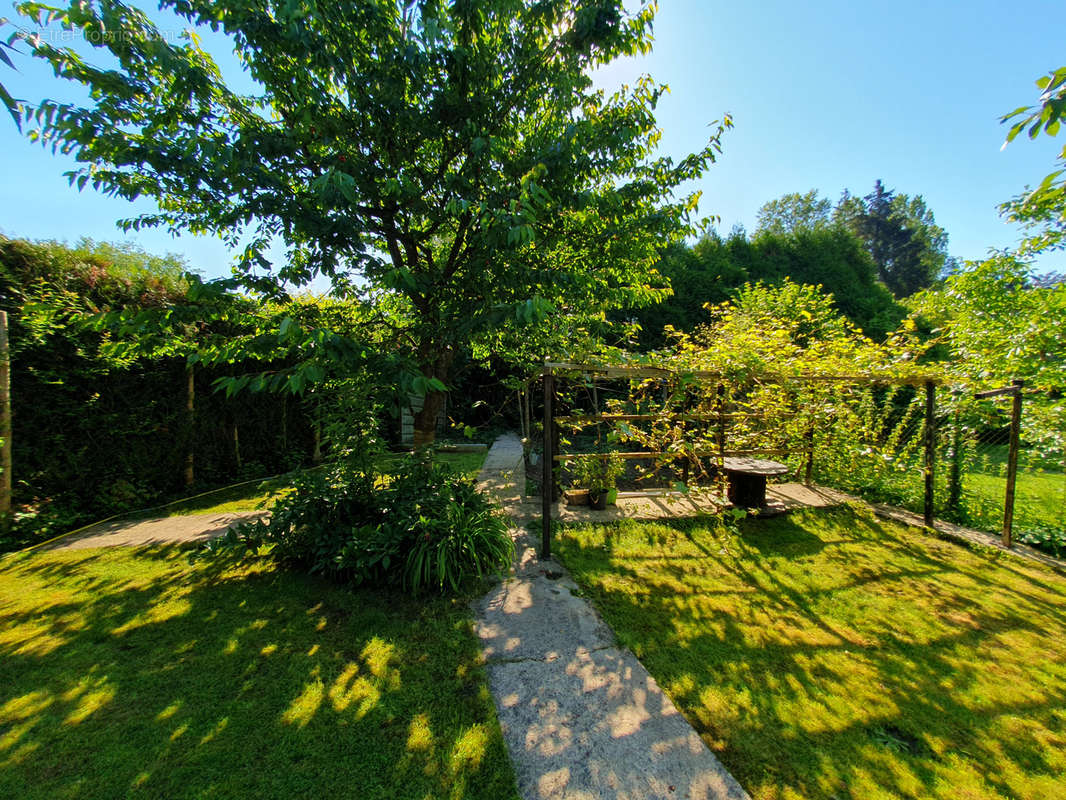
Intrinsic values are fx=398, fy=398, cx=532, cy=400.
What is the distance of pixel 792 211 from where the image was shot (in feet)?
96.6

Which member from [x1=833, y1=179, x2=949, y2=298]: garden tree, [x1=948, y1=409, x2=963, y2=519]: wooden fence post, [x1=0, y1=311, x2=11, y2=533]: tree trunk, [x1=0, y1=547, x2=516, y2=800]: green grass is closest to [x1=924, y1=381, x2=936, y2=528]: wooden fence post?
[x1=948, y1=409, x2=963, y2=519]: wooden fence post

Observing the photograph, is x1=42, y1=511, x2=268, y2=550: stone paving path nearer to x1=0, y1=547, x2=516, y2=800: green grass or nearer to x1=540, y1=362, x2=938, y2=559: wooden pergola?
x1=0, y1=547, x2=516, y2=800: green grass

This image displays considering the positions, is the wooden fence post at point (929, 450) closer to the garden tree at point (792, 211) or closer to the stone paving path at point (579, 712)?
the stone paving path at point (579, 712)

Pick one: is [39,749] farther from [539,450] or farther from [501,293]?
[539,450]

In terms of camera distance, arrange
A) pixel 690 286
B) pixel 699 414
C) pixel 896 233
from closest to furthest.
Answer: pixel 699 414 → pixel 690 286 → pixel 896 233

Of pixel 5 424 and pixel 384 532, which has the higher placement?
pixel 5 424

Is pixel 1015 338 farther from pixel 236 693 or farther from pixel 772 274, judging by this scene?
pixel 772 274

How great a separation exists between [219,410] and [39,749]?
478cm

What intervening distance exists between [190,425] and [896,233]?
4291cm

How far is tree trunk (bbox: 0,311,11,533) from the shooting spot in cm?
361

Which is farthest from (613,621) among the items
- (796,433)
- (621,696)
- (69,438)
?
(69,438)

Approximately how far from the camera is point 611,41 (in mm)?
3250

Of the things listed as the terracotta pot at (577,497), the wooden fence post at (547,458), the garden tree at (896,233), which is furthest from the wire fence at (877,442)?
the garden tree at (896,233)

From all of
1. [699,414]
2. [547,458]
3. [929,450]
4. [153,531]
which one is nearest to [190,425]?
[153,531]
